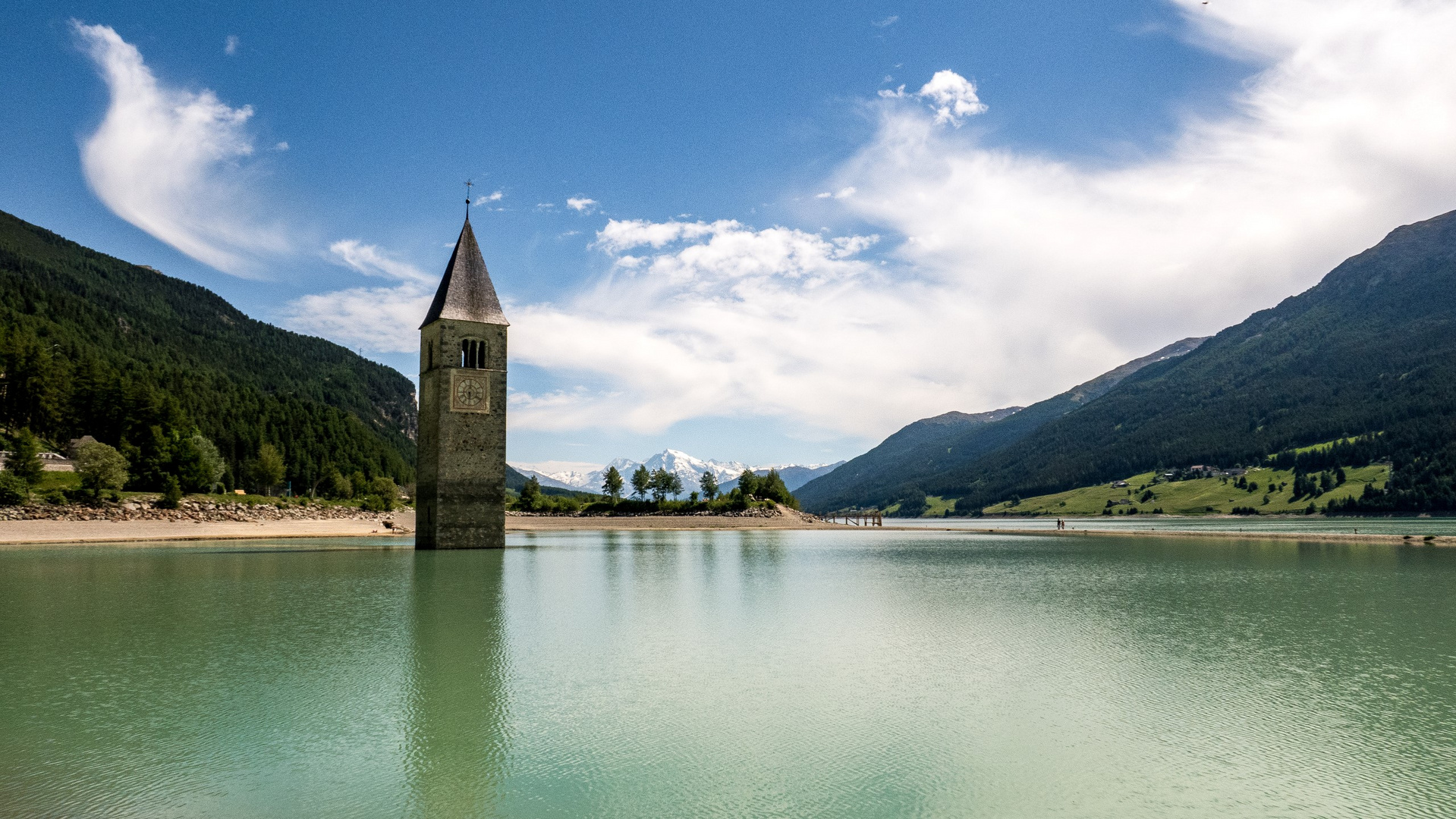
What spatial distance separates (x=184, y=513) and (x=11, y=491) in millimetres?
12990

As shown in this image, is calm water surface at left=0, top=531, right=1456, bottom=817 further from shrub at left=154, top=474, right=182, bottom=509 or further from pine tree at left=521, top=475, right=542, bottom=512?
pine tree at left=521, top=475, right=542, bottom=512

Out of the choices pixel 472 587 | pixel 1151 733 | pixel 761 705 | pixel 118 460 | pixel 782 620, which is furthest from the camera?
pixel 118 460

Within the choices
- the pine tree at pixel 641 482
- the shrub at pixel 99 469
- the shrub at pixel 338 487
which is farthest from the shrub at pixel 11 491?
the pine tree at pixel 641 482

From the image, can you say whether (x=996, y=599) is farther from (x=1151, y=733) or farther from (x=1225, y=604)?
(x=1151, y=733)

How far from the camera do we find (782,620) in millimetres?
23812

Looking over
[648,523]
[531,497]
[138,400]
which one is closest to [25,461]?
[138,400]

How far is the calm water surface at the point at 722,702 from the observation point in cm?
952

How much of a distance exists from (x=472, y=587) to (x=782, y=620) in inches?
553

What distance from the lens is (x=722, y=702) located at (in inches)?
549

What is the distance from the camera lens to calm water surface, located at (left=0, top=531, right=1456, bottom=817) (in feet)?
31.2

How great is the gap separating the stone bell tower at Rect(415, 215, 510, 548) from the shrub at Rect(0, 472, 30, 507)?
35989 mm

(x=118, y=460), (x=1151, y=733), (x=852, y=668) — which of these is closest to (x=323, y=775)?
(x=852, y=668)

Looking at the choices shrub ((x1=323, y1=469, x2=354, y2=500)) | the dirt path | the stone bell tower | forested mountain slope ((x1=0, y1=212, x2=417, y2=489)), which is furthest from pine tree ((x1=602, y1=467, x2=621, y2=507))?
the stone bell tower

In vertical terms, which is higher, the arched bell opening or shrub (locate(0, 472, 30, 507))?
the arched bell opening
